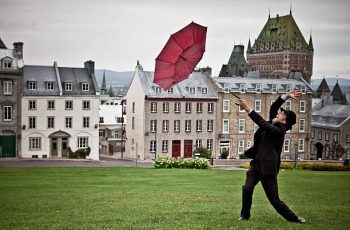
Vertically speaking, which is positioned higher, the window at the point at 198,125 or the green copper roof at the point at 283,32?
the green copper roof at the point at 283,32

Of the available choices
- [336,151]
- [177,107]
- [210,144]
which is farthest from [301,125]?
[177,107]

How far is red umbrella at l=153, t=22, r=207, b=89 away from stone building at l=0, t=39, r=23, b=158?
36.9 meters

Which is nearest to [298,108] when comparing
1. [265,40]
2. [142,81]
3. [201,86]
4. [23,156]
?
[201,86]

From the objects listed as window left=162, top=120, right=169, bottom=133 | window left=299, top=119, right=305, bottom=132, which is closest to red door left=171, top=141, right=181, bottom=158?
window left=162, top=120, right=169, bottom=133

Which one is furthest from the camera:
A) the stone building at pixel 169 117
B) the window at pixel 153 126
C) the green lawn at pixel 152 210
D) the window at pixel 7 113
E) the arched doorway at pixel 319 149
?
the arched doorway at pixel 319 149

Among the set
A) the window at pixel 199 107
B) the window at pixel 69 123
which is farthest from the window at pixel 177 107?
the window at pixel 69 123

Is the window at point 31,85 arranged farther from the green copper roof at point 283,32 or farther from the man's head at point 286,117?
the green copper roof at point 283,32

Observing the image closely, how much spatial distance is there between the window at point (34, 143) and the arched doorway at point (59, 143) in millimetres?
1116

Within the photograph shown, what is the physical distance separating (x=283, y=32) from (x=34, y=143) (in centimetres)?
9311

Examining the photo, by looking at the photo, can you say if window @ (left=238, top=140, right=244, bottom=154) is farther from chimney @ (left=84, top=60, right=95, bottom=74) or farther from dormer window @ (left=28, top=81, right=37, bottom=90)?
dormer window @ (left=28, top=81, right=37, bottom=90)

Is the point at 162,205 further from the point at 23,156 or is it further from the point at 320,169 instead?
the point at 23,156

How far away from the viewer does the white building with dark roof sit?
1825 inches

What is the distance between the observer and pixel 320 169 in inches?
1377

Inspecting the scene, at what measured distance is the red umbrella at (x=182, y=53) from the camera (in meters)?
10.6
